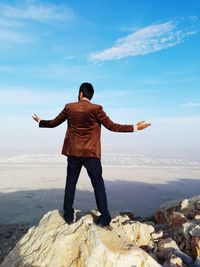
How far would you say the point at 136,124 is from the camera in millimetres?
7949

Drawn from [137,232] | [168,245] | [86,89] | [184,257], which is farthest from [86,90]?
[184,257]

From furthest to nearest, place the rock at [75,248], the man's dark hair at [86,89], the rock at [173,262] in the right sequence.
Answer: the man's dark hair at [86,89]
the rock at [173,262]
the rock at [75,248]

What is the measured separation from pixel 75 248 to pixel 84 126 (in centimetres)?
252

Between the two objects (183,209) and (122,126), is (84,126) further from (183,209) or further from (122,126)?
(183,209)

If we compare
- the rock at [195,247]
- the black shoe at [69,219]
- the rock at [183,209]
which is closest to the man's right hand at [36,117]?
the black shoe at [69,219]

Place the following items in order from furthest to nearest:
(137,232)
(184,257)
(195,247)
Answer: (137,232), (195,247), (184,257)

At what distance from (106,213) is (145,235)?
1.92 meters

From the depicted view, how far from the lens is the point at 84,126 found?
325 inches

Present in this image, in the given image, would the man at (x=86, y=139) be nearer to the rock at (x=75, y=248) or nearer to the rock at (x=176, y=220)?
the rock at (x=75, y=248)

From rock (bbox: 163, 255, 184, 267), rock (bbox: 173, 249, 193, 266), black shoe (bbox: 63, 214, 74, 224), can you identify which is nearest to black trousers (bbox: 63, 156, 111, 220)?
black shoe (bbox: 63, 214, 74, 224)

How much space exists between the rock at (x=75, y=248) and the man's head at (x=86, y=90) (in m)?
2.68

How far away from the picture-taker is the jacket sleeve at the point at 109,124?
26.0 ft

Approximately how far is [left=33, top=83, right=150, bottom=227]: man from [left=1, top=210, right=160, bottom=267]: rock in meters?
0.58

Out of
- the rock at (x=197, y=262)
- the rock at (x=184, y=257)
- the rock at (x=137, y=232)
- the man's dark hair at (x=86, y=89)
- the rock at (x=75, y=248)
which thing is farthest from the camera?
the rock at (x=137, y=232)
